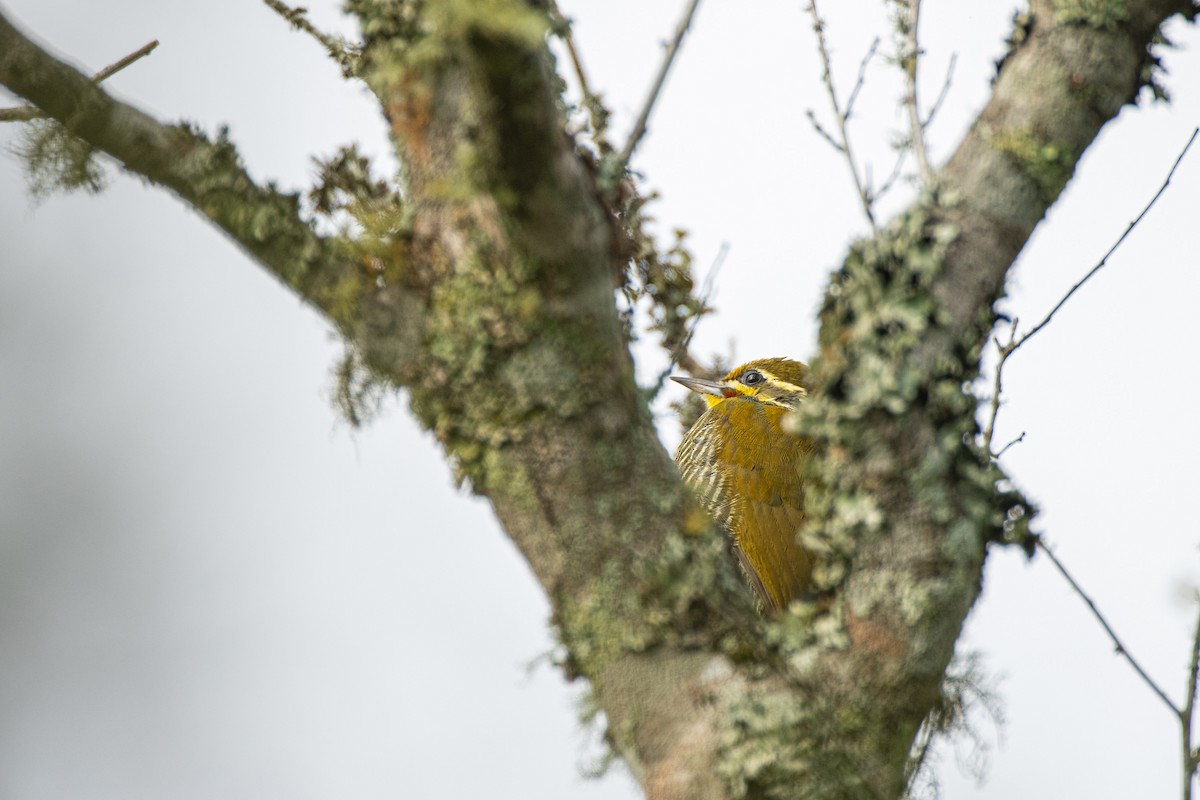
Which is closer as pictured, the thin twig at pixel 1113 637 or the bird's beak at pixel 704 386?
the thin twig at pixel 1113 637

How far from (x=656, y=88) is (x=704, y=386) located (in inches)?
129

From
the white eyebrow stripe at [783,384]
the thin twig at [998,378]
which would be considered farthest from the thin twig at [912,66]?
the white eyebrow stripe at [783,384]

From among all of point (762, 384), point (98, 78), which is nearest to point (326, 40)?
point (98, 78)

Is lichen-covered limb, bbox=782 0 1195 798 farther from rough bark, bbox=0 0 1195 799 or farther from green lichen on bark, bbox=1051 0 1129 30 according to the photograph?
green lichen on bark, bbox=1051 0 1129 30

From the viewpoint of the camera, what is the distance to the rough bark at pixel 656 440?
1.73 metres

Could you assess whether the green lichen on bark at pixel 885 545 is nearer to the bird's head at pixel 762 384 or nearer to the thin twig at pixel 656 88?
the thin twig at pixel 656 88

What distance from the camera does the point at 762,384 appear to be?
566 centimetres

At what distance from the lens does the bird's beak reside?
18.0 feet

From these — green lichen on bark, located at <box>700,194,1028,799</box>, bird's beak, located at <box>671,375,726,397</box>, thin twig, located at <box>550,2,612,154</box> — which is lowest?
green lichen on bark, located at <box>700,194,1028,799</box>

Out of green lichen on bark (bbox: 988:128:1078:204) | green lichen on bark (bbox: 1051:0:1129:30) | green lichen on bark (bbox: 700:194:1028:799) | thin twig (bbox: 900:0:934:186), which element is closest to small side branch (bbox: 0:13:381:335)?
green lichen on bark (bbox: 700:194:1028:799)

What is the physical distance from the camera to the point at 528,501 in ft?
5.88

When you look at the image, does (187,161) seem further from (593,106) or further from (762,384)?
(762,384)

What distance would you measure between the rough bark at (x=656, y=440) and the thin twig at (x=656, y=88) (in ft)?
1.04

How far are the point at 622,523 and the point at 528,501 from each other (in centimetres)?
16
